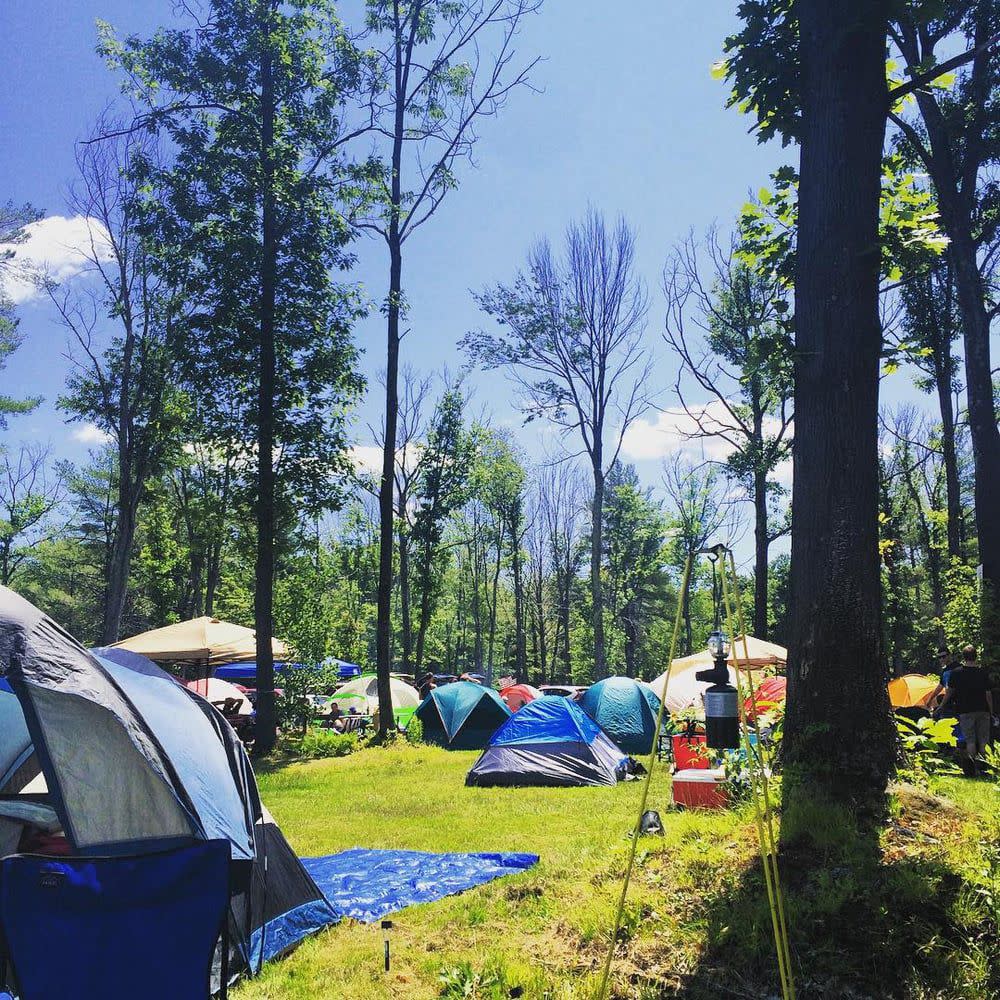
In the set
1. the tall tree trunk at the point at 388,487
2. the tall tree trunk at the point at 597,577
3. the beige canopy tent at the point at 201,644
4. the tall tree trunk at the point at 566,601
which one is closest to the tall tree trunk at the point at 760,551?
the tall tree trunk at the point at 597,577

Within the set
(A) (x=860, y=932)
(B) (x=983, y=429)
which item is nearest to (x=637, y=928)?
(A) (x=860, y=932)

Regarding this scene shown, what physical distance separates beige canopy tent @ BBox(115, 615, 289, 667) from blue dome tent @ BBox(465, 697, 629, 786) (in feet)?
16.9

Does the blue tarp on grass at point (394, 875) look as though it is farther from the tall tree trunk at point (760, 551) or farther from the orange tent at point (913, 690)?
the tall tree trunk at point (760, 551)

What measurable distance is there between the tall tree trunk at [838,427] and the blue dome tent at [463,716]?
34.4 ft

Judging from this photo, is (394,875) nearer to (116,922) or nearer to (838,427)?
(116,922)

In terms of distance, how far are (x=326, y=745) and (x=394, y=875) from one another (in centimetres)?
766

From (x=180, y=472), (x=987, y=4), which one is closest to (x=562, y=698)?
(x=987, y=4)

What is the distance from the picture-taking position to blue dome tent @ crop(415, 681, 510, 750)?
1402 cm

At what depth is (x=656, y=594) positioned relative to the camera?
39969mm

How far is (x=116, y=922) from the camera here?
3164mm

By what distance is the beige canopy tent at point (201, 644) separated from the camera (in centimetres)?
1350

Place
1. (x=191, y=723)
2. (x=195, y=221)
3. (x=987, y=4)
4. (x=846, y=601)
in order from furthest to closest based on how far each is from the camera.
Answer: (x=195, y=221), (x=987, y=4), (x=191, y=723), (x=846, y=601)

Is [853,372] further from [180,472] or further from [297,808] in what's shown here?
[180,472]

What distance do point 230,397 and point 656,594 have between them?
3039 centimetres
